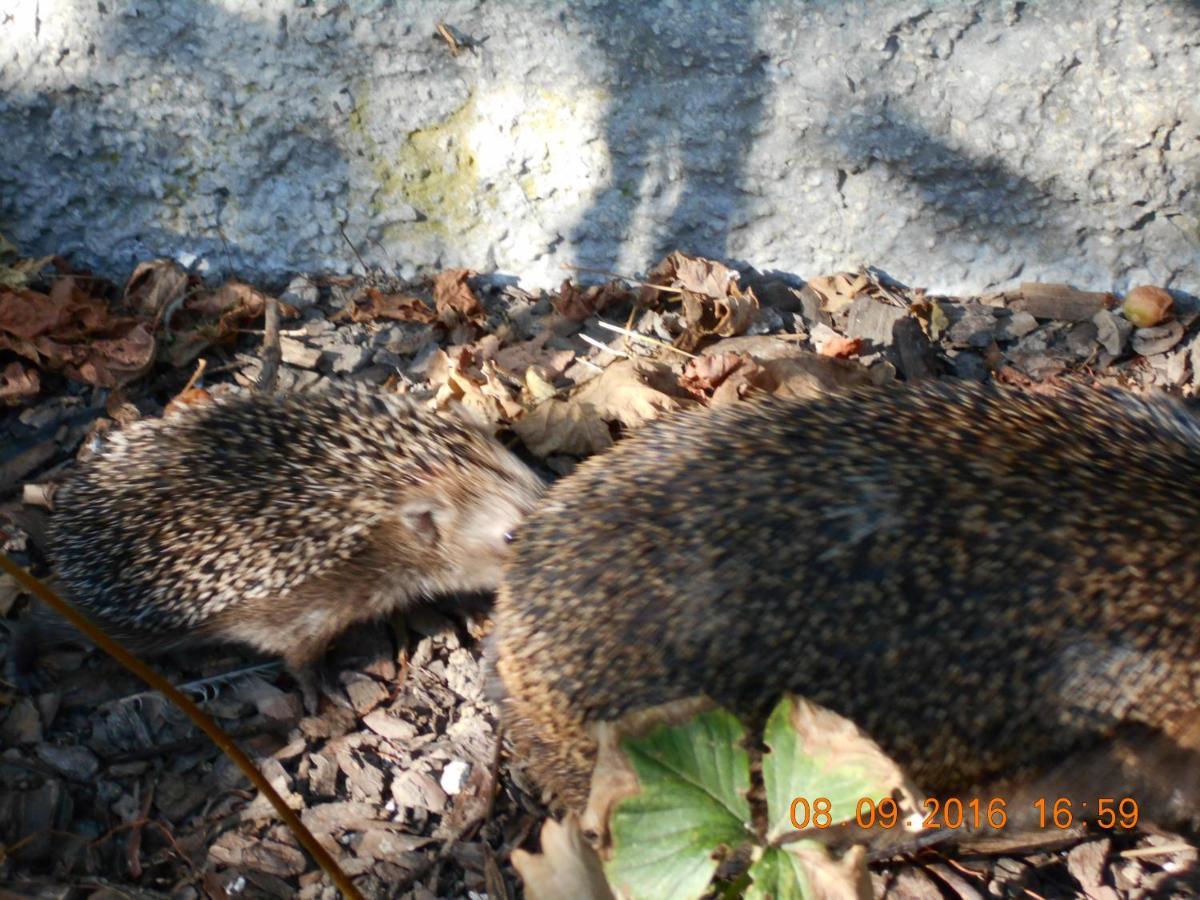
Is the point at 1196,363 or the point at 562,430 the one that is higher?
the point at 1196,363

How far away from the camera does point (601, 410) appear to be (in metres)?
5.45

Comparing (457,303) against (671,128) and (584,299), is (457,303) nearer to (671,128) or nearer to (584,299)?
(584,299)

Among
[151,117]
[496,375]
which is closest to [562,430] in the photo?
[496,375]

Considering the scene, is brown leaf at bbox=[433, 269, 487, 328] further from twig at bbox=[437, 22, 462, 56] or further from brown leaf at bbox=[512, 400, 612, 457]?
twig at bbox=[437, 22, 462, 56]

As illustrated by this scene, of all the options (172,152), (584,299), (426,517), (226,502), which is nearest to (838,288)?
(584,299)

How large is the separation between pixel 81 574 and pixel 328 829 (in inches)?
58.4

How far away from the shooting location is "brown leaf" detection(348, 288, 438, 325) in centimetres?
612

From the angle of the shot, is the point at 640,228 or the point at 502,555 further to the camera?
the point at 640,228

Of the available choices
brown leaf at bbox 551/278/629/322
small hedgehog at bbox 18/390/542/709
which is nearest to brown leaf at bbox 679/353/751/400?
brown leaf at bbox 551/278/629/322

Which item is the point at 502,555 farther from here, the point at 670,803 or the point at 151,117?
the point at 151,117

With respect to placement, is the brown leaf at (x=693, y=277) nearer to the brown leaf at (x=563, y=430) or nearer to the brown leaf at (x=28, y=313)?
the brown leaf at (x=563, y=430)

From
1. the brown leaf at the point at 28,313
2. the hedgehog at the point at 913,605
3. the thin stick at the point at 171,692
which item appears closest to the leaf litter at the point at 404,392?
the brown leaf at the point at 28,313

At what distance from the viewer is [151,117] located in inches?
234

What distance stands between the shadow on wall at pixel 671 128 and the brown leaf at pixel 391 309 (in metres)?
0.87
